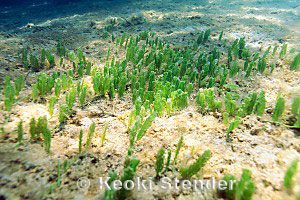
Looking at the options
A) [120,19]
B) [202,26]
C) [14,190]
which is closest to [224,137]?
[14,190]

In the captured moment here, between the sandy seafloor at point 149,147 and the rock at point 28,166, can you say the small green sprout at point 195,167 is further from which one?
the rock at point 28,166

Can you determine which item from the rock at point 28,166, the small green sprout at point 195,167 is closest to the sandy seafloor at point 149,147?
the rock at point 28,166

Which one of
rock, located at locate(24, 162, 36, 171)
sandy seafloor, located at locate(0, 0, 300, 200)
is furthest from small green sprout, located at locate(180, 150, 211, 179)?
rock, located at locate(24, 162, 36, 171)

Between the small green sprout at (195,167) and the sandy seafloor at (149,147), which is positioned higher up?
the small green sprout at (195,167)

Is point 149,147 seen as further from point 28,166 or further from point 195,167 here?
point 28,166

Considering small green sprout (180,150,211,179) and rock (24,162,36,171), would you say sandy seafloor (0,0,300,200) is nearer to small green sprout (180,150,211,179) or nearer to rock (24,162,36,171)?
rock (24,162,36,171)

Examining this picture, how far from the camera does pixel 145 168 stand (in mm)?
2641

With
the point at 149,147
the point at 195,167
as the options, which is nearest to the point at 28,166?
the point at 149,147

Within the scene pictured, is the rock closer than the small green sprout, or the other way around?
the small green sprout

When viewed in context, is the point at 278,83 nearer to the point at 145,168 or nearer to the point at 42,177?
the point at 145,168

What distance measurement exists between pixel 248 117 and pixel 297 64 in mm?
2518

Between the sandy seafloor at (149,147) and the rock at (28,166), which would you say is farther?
the rock at (28,166)

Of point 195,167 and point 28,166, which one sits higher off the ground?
point 195,167

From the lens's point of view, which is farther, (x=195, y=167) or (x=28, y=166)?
(x=28, y=166)
